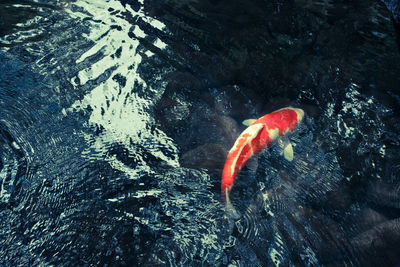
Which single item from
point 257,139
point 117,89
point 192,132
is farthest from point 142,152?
point 257,139

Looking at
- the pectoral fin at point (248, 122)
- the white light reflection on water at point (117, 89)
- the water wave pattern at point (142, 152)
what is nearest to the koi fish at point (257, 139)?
the pectoral fin at point (248, 122)

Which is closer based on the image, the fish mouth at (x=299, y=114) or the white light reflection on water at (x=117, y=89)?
the white light reflection on water at (x=117, y=89)

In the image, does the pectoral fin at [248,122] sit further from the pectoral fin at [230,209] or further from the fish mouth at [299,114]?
the pectoral fin at [230,209]

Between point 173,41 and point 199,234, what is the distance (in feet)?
7.09

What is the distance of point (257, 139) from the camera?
2271 mm

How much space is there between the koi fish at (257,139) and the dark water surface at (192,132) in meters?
0.09

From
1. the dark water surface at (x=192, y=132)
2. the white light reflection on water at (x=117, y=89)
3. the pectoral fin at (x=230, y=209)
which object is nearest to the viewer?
the dark water surface at (x=192, y=132)

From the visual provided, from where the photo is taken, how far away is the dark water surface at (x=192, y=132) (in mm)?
1920

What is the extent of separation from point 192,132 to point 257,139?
564mm

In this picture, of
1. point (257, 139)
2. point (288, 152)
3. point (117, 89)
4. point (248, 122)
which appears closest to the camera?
point (257, 139)

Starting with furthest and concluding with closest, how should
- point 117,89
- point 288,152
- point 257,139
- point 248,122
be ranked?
point 117,89 → point 248,122 → point 288,152 → point 257,139

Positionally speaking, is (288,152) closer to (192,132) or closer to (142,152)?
(192,132)

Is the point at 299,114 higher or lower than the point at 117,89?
lower

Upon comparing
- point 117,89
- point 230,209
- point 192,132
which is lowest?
point 230,209
